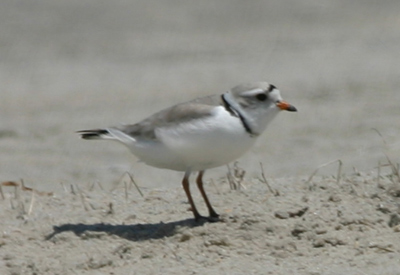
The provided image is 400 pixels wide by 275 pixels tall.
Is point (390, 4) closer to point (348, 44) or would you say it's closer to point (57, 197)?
point (348, 44)

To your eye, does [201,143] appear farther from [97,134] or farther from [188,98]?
[188,98]

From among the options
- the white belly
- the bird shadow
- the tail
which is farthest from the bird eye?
the tail

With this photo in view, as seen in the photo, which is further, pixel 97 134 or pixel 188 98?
pixel 188 98

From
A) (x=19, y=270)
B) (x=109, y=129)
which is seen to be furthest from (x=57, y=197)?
(x=19, y=270)

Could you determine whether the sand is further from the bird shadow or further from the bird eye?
the bird eye

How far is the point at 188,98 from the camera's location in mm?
11648

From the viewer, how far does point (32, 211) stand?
5.81 meters

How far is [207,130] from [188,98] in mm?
6656

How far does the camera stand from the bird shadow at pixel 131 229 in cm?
515

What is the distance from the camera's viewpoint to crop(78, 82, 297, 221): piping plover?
5035 mm

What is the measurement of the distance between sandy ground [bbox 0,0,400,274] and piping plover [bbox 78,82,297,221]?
1.28 ft

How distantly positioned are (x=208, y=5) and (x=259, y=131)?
11.8 m

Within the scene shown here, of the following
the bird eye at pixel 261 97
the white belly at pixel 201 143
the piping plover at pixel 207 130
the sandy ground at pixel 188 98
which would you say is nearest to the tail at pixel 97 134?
the piping plover at pixel 207 130

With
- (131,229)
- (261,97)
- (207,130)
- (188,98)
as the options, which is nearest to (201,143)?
(207,130)
